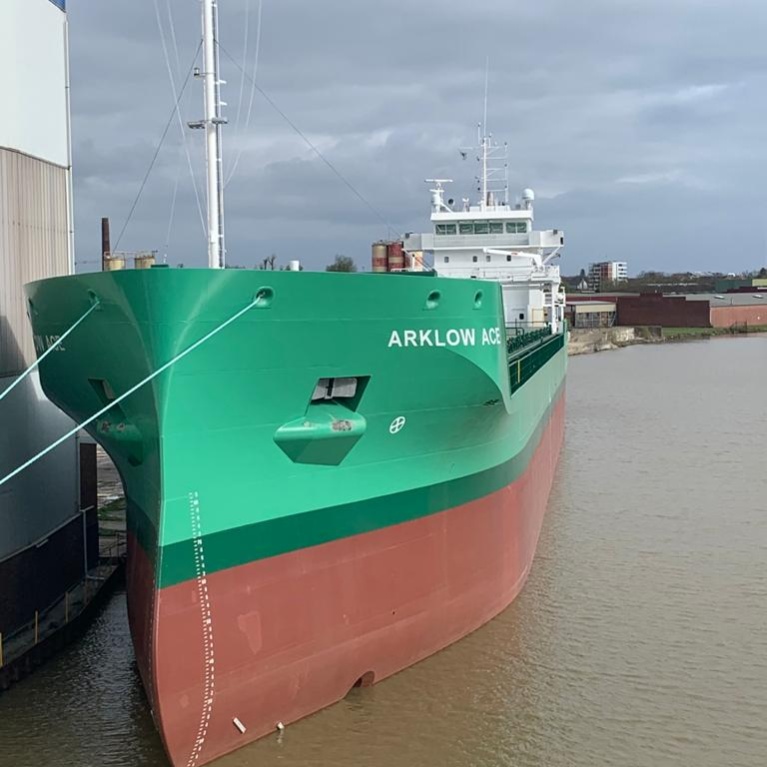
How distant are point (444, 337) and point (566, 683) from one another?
3.29 m

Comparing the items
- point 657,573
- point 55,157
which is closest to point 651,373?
point 657,573

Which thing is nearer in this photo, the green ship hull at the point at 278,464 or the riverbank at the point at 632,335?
the green ship hull at the point at 278,464

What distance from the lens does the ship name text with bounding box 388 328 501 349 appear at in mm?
7082

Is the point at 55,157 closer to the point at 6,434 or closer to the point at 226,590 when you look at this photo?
the point at 6,434

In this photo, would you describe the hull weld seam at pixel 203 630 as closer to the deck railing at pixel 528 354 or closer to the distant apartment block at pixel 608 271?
the deck railing at pixel 528 354

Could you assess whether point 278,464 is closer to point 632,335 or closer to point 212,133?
point 212,133

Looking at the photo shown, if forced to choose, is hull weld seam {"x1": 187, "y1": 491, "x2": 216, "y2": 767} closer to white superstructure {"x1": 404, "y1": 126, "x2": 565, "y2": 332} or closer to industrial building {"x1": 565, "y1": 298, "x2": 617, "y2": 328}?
white superstructure {"x1": 404, "y1": 126, "x2": 565, "y2": 332}

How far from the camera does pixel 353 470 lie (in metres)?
7.07

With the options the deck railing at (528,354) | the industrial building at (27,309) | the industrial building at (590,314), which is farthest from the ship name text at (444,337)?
the industrial building at (590,314)

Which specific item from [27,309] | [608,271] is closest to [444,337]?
[27,309]

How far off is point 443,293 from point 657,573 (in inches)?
219

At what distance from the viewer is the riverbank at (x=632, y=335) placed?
6022 cm

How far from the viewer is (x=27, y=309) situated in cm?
902

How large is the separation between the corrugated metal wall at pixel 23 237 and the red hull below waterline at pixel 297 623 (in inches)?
101
